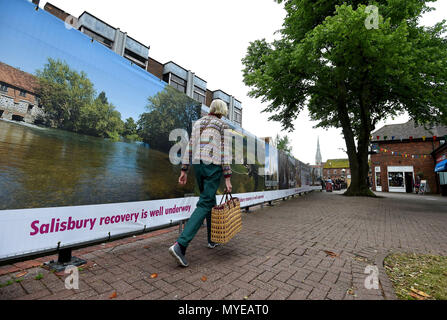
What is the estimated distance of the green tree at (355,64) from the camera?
8.32 meters

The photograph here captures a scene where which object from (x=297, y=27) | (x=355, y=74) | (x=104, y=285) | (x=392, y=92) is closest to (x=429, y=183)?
(x=392, y=92)

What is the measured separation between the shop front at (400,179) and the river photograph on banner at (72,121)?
1361 inches

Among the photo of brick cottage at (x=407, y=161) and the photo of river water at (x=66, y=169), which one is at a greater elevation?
the photo of brick cottage at (x=407, y=161)

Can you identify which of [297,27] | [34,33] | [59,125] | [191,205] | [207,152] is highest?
[297,27]

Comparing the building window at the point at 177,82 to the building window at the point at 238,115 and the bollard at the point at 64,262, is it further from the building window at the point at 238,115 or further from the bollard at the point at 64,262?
the bollard at the point at 64,262

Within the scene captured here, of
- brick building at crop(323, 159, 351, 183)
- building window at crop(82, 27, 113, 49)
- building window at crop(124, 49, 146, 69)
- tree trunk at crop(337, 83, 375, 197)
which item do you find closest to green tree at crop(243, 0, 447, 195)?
tree trunk at crop(337, 83, 375, 197)

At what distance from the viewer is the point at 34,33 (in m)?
2.08

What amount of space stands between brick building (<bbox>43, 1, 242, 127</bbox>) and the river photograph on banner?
7927 millimetres

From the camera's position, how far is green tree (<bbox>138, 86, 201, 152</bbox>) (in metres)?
3.48

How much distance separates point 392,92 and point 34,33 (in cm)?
1759

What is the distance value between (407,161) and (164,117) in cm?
3476

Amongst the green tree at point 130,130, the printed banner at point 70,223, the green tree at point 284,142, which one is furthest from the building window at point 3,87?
the green tree at point 284,142
